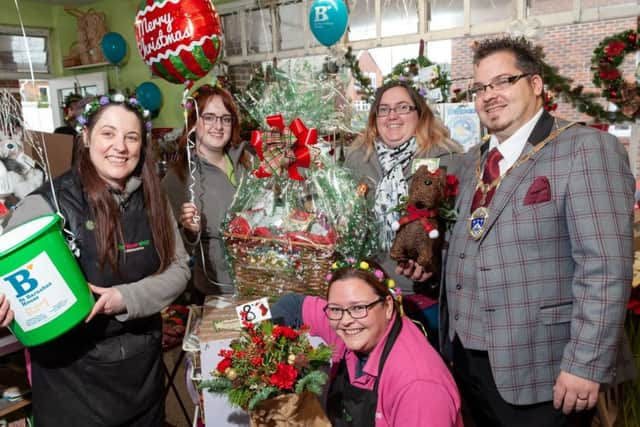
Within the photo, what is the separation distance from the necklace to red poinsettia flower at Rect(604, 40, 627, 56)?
246 cm

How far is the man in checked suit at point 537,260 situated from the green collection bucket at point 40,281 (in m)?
1.10

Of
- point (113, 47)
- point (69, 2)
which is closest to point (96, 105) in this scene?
point (113, 47)

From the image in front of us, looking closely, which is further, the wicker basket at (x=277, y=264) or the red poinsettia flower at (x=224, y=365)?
the wicker basket at (x=277, y=264)

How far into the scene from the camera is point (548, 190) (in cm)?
130

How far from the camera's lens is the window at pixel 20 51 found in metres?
7.44

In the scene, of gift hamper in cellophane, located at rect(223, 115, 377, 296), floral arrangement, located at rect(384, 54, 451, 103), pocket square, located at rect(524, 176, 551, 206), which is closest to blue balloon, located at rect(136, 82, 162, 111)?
floral arrangement, located at rect(384, 54, 451, 103)

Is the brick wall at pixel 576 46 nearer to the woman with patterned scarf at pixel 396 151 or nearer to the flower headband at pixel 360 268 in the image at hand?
the woman with patterned scarf at pixel 396 151

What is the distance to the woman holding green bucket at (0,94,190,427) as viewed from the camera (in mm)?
1403

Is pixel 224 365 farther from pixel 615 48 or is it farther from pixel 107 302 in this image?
pixel 615 48

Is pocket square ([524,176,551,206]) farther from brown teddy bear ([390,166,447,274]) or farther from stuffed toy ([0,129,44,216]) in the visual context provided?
stuffed toy ([0,129,44,216])

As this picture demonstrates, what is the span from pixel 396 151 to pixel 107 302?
4.07 ft

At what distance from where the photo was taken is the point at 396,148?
204 cm

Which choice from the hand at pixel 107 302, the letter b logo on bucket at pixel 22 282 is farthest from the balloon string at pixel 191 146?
the letter b logo on bucket at pixel 22 282

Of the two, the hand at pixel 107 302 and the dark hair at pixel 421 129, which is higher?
the dark hair at pixel 421 129
